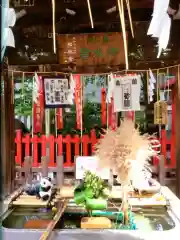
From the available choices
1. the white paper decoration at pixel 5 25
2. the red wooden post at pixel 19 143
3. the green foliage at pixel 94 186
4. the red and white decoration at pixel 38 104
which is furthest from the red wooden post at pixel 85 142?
the white paper decoration at pixel 5 25

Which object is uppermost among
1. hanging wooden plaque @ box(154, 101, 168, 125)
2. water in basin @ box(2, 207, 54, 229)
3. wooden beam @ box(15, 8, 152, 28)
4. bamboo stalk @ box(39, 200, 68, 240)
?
wooden beam @ box(15, 8, 152, 28)

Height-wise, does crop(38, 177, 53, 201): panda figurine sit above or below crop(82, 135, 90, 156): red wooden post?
below

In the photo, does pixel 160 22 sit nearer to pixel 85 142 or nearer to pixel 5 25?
pixel 5 25

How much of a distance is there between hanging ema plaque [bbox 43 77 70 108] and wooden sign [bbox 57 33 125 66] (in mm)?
344

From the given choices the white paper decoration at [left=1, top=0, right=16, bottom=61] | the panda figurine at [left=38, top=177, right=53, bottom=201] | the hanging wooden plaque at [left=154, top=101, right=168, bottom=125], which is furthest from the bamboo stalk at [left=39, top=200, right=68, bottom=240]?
the hanging wooden plaque at [left=154, top=101, right=168, bottom=125]

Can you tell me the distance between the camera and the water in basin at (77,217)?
2.37 metres

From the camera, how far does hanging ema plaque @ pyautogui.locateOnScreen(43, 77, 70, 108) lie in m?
4.61

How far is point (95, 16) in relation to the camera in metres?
4.22

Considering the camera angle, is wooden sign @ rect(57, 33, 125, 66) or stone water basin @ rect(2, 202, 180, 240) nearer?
stone water basin @ rect(2, 202, 180, 240)

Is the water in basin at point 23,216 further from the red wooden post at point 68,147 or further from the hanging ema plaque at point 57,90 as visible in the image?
the red wooden post at point 68,147

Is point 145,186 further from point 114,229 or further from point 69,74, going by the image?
point 69,74

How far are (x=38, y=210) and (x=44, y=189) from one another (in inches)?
11.7

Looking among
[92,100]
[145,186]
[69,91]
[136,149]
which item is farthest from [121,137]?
[92,100]

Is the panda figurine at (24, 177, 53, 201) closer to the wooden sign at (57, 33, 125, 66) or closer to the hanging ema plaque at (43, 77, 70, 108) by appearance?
the hanging ema plaque at (43, 77, 70, 108)
